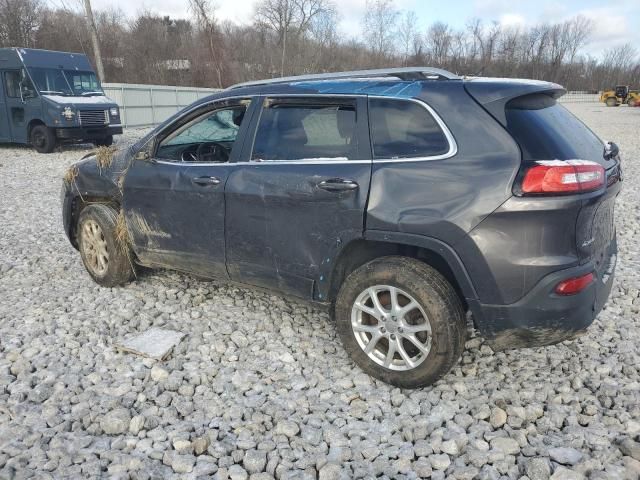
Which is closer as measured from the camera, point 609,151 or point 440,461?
point 440,461

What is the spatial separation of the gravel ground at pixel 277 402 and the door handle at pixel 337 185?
117cm

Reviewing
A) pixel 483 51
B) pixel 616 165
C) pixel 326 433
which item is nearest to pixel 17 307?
pixel 326 433

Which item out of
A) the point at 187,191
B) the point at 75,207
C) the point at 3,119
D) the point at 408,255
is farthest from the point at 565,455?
the point at 3,119

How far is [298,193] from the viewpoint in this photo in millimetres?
3201

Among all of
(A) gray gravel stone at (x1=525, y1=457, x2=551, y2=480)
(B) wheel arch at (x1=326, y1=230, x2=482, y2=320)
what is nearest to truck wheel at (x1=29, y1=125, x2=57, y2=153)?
(B) wheel arch at (x1=326, y1=230, x2=482, y2=320)

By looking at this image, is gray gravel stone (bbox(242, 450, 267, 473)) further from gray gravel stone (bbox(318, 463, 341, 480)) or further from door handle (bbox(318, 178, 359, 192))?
door handle (bbox(318, 178, 359, 192))

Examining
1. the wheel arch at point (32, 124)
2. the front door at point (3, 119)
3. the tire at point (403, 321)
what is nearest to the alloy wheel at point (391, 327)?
the tire at point (403, 321)

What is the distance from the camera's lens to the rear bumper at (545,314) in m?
2.63

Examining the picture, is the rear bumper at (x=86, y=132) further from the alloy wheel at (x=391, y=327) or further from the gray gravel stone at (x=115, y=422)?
the alloy wheel at (x=391, y=327)

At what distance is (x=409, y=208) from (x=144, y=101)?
74.5 ft

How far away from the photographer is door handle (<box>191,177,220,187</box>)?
142 inches

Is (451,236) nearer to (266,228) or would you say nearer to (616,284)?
(266,228)

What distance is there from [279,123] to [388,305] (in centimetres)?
142

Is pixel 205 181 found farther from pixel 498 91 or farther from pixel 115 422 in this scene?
pixel 498 91
